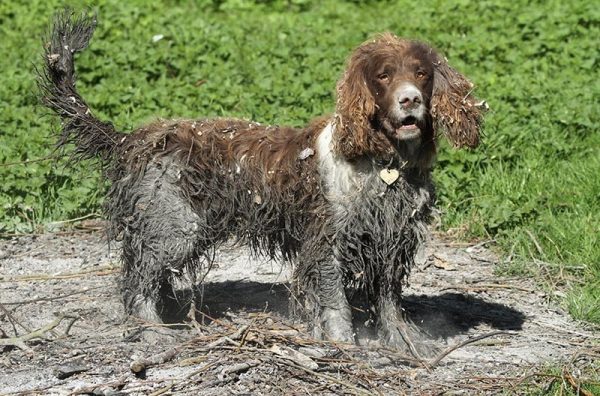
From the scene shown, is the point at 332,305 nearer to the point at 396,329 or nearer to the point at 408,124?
the point at 396,329

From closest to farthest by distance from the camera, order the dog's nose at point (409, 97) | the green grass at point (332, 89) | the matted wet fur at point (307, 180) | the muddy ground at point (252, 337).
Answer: the muddy ground at point (252, 337), the dog's nose at point (409, 97), the matted wet fur at point (307, 180), the green grass at point (332, 89)

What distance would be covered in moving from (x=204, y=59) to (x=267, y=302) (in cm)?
465

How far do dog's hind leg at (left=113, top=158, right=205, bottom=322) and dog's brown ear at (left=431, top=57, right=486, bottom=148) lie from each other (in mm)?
1443

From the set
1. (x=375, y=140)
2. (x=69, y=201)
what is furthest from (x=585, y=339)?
(x=69, y=201)

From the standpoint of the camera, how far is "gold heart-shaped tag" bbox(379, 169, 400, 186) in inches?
241

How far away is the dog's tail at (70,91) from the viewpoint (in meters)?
6.51

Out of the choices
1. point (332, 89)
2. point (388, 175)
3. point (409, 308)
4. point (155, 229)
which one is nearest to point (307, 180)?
point (388, 175)

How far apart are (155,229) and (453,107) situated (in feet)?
5.75

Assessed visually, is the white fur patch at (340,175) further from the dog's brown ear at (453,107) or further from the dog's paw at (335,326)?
the dog's paw at (335,326)

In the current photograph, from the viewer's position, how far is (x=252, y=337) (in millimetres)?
5848

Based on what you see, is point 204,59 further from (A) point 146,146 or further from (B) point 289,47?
(A) point 146,146

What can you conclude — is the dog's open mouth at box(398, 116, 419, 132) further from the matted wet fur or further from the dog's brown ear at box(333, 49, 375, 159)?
the dog's brown ear at box(333, 49, 375, 159)

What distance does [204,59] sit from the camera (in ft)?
37.0

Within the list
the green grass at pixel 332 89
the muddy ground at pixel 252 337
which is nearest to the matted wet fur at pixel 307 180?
the muddy ground at pixel 252 337
